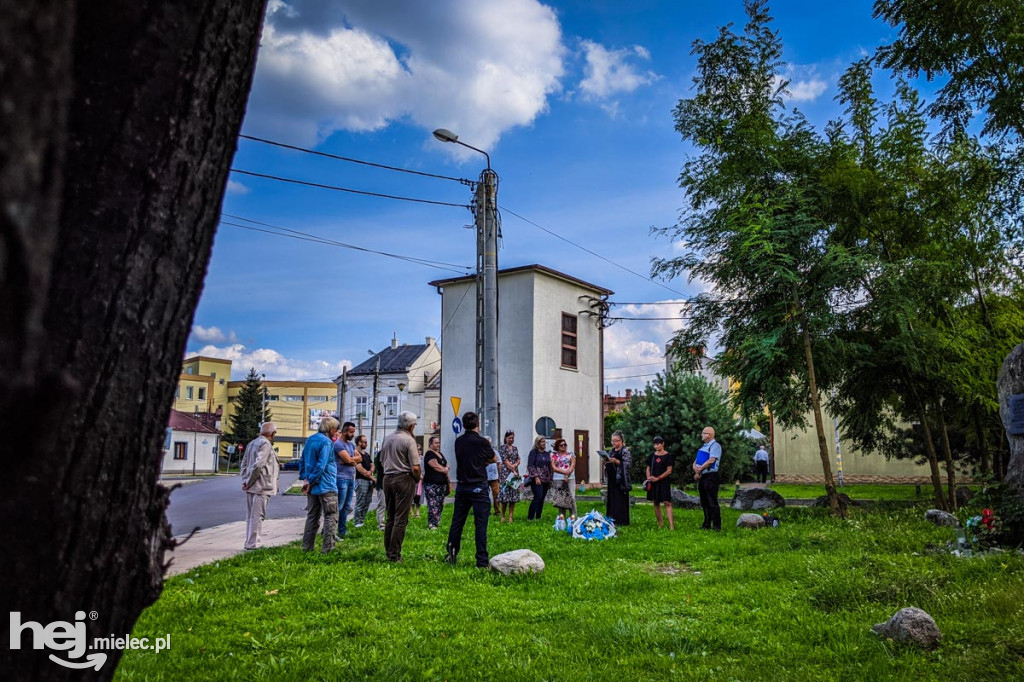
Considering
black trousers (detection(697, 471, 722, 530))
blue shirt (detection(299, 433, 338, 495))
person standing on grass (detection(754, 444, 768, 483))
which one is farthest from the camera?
person standing on grass (detection(754, 444, 768, 483))

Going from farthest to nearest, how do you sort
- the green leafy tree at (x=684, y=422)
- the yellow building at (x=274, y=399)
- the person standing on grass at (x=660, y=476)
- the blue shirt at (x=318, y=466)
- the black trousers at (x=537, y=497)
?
the yellow building at (x=274, y=399), the green leafy tree at (x=684, y=422), the black trousers at (x=537, y=497), the person standing on grass at (x=660, y=476), the blue shirt at (x=318, y=466)

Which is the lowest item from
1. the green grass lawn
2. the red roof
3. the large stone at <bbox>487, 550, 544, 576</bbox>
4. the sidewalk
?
the sidewalk

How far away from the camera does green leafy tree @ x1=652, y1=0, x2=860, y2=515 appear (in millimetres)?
14977

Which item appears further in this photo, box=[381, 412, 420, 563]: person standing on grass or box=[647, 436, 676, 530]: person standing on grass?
box=[647, 436, 676, 530]: person standing on grass

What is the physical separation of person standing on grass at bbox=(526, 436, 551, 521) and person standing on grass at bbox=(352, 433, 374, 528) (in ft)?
11.6

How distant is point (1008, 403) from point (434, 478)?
8.89m

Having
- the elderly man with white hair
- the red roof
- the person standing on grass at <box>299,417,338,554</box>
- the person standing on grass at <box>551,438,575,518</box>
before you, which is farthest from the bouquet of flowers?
the red roof

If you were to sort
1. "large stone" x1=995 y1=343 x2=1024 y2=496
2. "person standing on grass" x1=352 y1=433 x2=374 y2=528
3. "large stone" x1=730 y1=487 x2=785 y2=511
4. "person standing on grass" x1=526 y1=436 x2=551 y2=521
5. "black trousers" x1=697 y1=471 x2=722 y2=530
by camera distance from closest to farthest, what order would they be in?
"large stone" x1=995 y1=343 x2=1024 y2=496 < "person standing on grass" x1=352 y1=433 x2=374 y2=528 < "black trousers" x1=697 y1=471 x2=722 y2=530 < "person standing on grass" x1=526 y1=436 x2=551 y2=521 < "large stone" x1=730 y1=487 x2=785 y2=511

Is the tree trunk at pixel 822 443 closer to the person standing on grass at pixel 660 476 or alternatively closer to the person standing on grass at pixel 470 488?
the person standing on grass at pixel 660 476

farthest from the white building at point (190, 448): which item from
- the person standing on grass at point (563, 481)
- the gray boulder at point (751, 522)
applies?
the gray boulder at point (751, 522)

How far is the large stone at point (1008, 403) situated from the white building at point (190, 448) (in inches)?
2372

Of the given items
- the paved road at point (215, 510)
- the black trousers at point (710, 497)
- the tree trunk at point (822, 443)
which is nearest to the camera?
the black trousers at point (710, 497)

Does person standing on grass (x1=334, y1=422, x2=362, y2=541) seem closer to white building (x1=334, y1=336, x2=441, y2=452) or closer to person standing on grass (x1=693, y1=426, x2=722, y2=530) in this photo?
person standing on grass (x1=693, y1=426, x2=722, y2=530)

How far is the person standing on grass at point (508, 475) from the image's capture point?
596 inches
